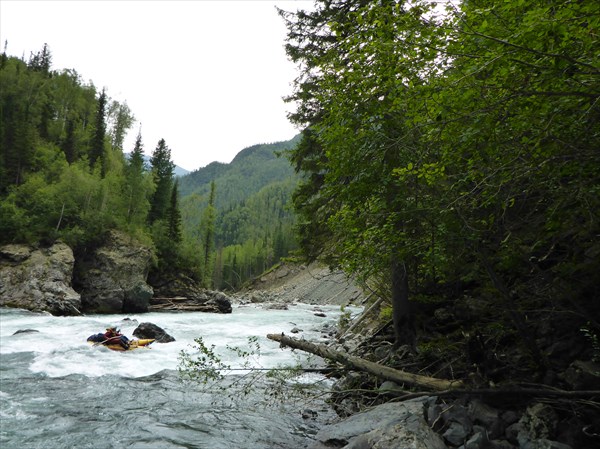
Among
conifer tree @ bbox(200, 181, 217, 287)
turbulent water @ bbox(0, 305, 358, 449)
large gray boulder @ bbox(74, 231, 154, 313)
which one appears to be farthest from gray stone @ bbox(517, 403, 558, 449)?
conifer tree @ bbox(200, 181, 217, 287)

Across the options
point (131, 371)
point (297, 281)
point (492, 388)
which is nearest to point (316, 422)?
point (492, 388)

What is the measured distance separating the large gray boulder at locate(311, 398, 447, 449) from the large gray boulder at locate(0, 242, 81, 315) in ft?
87.2

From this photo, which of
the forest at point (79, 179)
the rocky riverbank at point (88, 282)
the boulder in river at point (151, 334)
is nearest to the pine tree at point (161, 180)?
the forest at point (79, 179)

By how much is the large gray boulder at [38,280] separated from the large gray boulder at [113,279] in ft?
Result: 11.0

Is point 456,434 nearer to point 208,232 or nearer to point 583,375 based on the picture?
point 583,375

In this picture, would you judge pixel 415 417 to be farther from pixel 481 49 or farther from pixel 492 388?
pixel 481 49

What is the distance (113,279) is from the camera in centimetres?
3356

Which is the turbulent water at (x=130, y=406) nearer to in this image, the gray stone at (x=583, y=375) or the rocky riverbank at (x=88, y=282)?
the gray stone at (x=583, y=375)

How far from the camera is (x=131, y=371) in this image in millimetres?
11328

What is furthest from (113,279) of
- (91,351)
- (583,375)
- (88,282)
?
(583,375)

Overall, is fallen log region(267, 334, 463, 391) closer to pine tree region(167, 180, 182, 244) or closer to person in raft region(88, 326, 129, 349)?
person in raft region(88, 326, 129, 349)

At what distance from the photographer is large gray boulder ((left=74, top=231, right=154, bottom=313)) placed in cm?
3188

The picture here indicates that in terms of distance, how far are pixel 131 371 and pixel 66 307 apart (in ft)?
61.3

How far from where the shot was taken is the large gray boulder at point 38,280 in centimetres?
2566
